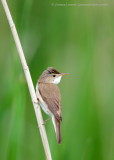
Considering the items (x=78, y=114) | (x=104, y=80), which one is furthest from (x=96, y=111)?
(x=104, y=80)

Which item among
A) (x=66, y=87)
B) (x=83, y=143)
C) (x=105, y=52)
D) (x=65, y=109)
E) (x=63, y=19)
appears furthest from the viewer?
(x=105, y=52)

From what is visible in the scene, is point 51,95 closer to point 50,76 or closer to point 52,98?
point 52,98

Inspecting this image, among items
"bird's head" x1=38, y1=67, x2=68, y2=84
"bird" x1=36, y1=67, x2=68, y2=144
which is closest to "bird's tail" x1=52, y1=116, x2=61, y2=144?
"bird" x1=36, y1=67, x2=68, y2=144

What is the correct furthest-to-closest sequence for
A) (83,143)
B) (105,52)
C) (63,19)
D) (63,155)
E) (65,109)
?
1. (105,52)
2. (63,19)
3. (65,109)
4. (83,143)
5. (63,155)

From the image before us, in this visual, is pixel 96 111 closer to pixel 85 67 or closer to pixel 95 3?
pixel 85 67

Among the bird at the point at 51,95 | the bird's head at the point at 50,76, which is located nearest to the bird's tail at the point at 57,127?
the bird at the point at 51,95

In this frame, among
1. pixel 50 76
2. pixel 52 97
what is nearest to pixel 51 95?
pixel 52 97

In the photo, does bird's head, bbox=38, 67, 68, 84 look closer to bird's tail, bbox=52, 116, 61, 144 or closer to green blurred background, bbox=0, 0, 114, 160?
green blurred background, bbox=0, 0, 114, 160

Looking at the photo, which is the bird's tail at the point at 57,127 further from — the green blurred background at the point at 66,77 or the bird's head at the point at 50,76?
the bird's head at the point at 50,76
